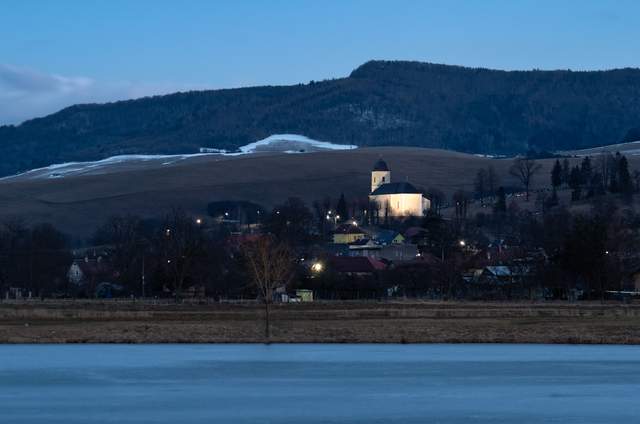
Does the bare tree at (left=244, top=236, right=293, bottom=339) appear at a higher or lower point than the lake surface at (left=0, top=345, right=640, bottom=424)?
higher

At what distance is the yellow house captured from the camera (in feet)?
620

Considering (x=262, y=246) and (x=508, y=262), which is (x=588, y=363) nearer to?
(x=262, y=246)

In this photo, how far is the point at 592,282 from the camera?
97125 mm

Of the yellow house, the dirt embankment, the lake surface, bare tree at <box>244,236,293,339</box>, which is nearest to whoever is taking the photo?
the lake surface

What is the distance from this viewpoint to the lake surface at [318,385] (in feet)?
97.9

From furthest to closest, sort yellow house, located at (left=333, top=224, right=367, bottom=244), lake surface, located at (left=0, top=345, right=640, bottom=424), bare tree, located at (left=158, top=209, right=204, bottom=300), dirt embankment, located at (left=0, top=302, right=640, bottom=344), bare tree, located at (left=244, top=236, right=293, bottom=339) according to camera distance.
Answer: yellow house, located at (left=333, top=224, right=367, bottom=244), bare tree, located at (left=158, top=209, right=204, bottom=300), bare tree, located at (left=244, top=236, right=293, bottom=339), dirt embankment, located at (left=0, top=302, right=640, bottom=344), lake surface, located at (left=0, top=345, right=640, bottom=424)

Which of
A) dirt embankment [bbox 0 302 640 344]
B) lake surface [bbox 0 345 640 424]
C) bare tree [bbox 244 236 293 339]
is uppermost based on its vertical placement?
bare tree [bbox 244 236 293 339]

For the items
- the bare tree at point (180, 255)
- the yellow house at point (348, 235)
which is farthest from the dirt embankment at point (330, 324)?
the yellow house at point (348, 235)

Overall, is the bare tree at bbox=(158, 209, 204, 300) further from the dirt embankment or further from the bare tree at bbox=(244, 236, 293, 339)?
the dirt embankment

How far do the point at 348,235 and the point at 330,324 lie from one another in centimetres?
13062

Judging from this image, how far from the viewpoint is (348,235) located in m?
192

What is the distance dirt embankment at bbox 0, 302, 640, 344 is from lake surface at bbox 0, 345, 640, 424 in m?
4.73

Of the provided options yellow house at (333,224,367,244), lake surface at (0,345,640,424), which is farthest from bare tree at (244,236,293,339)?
yellow house at (333,224,367,244)

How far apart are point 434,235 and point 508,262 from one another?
25494mm
